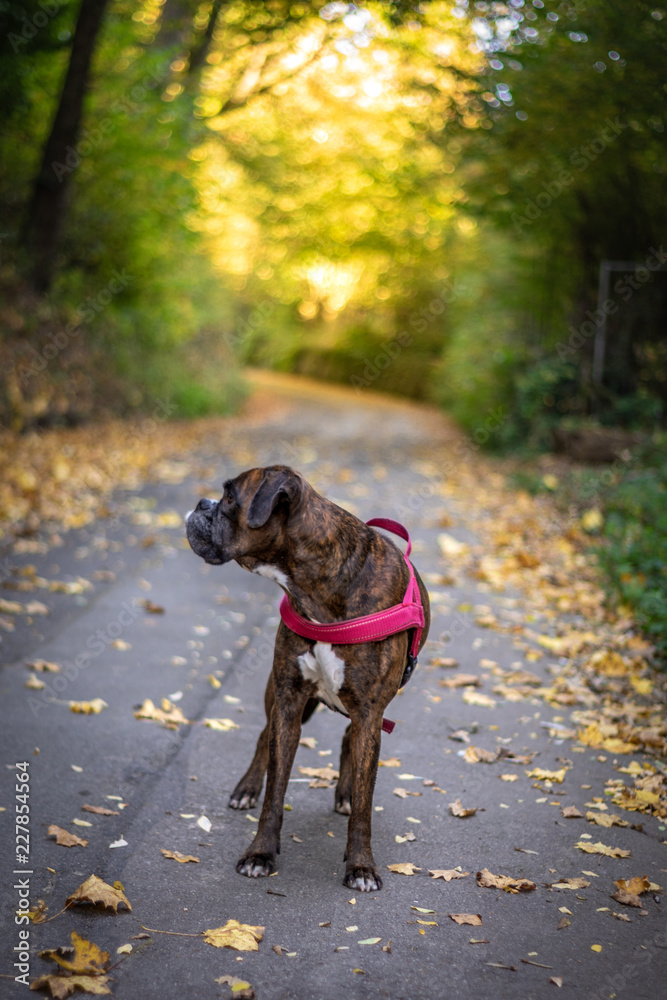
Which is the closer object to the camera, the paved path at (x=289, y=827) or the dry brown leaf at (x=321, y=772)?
the paved path at (x=289, y=827)

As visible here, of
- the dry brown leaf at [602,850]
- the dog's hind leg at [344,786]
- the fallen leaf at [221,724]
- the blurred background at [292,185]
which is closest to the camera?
the dry brown leaf at [602,850]

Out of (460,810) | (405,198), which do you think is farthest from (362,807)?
(405,198)

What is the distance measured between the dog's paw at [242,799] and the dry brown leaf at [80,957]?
47.0 inches

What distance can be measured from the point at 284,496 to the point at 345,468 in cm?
1143

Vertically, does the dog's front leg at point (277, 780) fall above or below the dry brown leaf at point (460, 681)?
above

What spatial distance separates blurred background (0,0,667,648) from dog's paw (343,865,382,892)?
338cm

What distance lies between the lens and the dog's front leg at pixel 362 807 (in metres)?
3.38

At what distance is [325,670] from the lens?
3375mm

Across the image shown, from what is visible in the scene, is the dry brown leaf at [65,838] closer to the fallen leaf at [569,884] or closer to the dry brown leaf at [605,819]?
the fallen leaf at [569,884]

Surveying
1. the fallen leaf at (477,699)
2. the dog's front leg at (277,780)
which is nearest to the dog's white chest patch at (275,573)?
the dog's front leg at (277,780)

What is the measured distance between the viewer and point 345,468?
578 inches

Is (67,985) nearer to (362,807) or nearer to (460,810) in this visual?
(362,807)

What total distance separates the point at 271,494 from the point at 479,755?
228cm

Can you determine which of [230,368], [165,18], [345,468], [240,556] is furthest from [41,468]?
[230,368]
